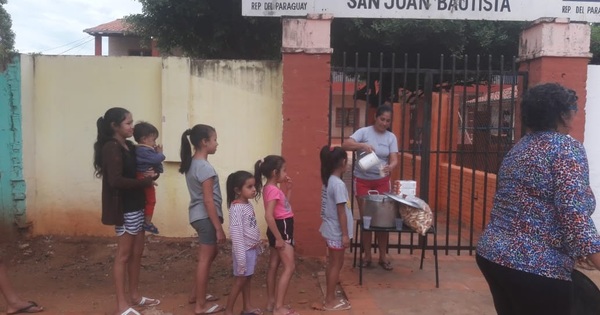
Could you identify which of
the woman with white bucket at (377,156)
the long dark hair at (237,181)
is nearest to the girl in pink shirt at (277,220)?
the long dark hair at (237,181)

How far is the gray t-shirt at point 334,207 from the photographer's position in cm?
433

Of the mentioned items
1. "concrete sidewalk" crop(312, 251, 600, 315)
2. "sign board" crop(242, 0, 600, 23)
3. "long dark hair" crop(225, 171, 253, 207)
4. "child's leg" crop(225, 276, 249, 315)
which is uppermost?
"sign board" crop(242, 0, 600, 23)

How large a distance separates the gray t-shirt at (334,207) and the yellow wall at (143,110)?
1.65m

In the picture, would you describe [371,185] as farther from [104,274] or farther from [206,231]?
[104,274]

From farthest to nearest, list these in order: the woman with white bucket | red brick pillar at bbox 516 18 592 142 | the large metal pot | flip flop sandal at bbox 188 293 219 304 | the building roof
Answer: the building roof, red brick pillar at bbox 516 18 592 142, the woman with white bucket, the large metal pot, flip flop sandal at bbox 188 293 219 304

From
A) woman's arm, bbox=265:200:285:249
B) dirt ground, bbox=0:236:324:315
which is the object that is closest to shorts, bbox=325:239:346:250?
woman's arm, bbox=265:200:285:249

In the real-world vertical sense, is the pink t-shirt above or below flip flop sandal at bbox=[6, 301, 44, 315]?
above

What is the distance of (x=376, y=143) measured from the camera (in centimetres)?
533

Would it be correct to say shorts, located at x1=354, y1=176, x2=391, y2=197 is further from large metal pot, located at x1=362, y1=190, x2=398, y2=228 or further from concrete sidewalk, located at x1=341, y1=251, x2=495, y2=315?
concrete sidewalk, located at x1=341, y1=251, x2=495, y2=315

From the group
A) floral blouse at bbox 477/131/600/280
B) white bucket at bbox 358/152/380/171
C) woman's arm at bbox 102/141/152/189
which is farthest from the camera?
white bucket at bbox 358/152/380/171

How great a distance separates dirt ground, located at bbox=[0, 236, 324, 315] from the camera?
4.64 m

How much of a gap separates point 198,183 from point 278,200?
0.63 m

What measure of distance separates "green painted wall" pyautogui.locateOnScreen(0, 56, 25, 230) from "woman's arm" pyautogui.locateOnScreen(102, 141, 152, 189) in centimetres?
234

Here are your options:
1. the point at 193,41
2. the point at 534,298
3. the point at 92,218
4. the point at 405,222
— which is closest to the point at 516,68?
the point at 405,222
